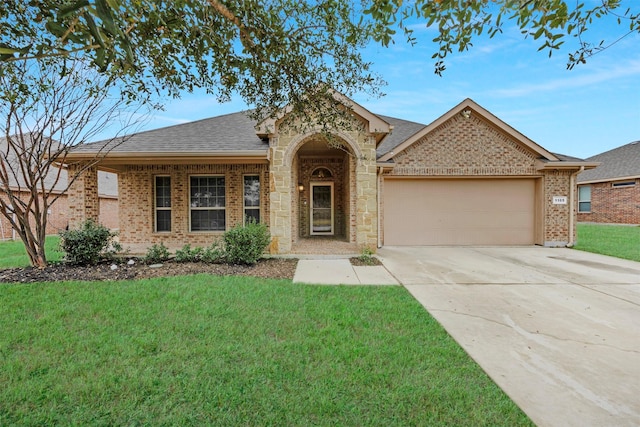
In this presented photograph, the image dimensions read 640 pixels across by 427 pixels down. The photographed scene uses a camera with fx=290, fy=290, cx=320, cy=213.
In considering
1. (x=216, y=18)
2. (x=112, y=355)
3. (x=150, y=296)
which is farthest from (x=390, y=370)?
(x=216, y=18)

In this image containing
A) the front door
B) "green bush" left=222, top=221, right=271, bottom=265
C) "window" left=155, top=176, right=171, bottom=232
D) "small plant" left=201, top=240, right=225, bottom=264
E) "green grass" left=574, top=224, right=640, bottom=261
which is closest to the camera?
"green bush" left=222, top=221, right=271, bottom=265

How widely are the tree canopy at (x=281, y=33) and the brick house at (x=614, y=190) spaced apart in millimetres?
20804

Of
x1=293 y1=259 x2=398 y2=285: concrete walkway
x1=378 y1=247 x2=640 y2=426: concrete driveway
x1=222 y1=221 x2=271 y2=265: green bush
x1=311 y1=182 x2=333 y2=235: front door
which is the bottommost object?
x1=378 y1=247 x2=640 y2=426: concrete driveway

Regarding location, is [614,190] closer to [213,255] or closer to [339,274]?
[339,274]

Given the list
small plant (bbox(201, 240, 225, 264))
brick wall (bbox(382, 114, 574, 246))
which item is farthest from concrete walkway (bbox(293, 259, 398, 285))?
brick wall (bbox(382, 114, 574, 246))

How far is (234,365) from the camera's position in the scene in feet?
9.15

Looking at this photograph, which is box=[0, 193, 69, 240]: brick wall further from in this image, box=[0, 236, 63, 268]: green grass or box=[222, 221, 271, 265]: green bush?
box=[222, 221, 271, 265]: green bush

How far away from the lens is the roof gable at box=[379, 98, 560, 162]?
10.1 meters

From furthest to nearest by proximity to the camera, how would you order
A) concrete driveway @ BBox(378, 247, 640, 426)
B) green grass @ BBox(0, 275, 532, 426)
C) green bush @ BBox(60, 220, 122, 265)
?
1. green bush @ BBox(60, 220, 122, 265)
2. concrete driveway @ BBox(378, 247, 640, 426)
3. green grass @ BBox(0, 275, 532, 426)

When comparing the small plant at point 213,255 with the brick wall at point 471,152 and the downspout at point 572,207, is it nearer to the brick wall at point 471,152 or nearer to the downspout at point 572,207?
the brick wall at point 471,152

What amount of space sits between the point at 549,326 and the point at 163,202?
10608mm

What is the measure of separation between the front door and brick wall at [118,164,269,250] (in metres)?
2.87

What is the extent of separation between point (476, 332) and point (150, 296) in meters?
4.81

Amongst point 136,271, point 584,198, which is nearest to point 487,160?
point 136,271
